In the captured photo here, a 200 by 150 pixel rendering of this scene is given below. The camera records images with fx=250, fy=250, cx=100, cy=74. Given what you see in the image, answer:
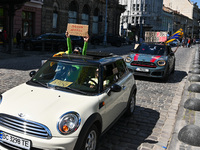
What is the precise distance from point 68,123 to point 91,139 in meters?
0.59

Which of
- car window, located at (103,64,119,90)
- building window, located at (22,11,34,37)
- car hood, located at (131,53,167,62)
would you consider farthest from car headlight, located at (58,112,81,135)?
building window, located at (22,11,34,37)

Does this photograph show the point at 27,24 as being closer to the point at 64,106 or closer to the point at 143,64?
the point at 143,64

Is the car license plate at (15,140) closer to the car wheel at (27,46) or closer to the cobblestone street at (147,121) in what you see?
the cobblestone street at (147,121)

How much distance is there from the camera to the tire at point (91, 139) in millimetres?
3476

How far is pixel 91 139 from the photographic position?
3717 millimetres

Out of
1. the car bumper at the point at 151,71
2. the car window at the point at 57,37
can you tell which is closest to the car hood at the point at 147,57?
the car bumper at the point at 151,71

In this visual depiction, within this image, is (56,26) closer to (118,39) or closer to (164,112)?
(118,39)

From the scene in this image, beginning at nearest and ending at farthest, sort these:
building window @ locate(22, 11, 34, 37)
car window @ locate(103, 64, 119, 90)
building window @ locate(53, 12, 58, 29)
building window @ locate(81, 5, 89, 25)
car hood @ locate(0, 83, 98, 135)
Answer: car hood @ locate(0, 83, 98, 135)
car window @ locate(103, 64, 119, 90)
building window @ locate(22, 11, 34, 37)
building window @ locate(53, 12, 58, 29)
building window @ locate(81, 5, 89, 25)

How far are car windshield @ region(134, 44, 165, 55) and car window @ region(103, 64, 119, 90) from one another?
662 cm

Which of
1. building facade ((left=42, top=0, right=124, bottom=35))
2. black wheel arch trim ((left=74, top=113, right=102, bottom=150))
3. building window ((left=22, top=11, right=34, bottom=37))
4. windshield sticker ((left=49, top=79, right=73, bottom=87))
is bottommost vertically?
black wheel arch trim ((left=74, top=113, right=102, bottom=150))

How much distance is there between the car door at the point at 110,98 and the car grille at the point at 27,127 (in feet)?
3.41

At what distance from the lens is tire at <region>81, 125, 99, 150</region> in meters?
3.48

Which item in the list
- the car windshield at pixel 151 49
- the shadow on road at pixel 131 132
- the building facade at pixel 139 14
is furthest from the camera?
the building facade at pixel 139 14

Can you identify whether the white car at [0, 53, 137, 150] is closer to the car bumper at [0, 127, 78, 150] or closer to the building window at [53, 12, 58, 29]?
the car bumper at [0, 127, 78, 150]
